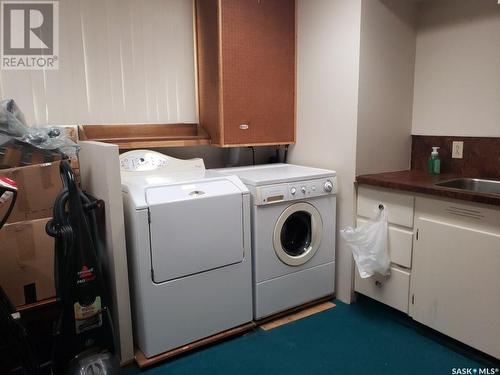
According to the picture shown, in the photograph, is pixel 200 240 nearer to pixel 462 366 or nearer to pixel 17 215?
pixel 17 215

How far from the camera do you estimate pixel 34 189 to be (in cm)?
197

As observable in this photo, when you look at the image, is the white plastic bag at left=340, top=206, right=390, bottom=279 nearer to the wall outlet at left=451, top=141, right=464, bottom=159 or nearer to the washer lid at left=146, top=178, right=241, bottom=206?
the wall outlet at left=451, top=141, right=464, bottom=159

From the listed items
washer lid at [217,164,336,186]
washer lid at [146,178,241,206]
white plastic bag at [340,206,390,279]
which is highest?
washer lid at [217,164,336,186]

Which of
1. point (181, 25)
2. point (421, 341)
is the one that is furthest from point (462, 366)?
point (181, 25)

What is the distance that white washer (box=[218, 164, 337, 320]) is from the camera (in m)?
2.34

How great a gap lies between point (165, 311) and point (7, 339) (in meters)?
0.70

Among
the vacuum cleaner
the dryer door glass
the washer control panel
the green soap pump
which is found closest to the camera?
the vacuum cleaner

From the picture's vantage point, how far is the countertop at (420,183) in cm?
190

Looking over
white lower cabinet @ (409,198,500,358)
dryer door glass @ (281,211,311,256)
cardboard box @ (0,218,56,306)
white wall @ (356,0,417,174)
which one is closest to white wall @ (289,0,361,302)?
white wall @ (356,0,417,174)

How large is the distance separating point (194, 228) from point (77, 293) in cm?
63

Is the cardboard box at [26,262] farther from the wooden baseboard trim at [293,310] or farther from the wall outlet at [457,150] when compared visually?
the wall outlet at [457,150]

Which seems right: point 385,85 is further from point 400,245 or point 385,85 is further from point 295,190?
point 400,245

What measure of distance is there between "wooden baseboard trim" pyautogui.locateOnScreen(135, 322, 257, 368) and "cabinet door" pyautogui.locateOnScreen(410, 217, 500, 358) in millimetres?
1011

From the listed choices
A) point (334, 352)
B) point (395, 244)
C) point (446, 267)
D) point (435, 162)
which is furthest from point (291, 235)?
point (435, 162)
